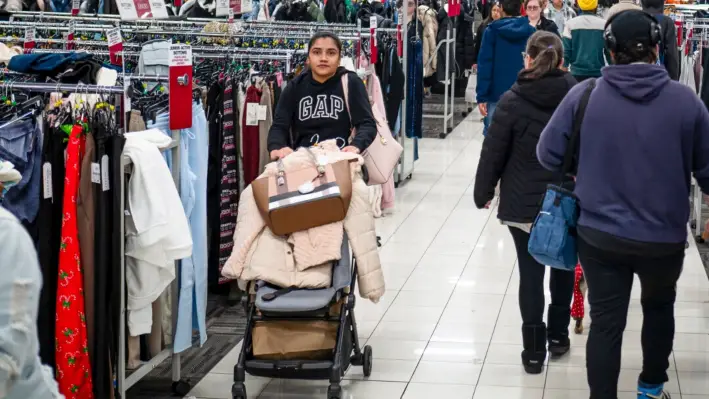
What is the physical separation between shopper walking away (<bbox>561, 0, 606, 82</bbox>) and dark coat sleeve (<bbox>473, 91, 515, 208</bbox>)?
3210 millimetres

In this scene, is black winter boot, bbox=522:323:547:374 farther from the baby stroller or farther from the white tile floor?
the baby stroller

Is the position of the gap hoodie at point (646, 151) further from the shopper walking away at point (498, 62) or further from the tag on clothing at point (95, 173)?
the shopper walking away at point (498, 62)

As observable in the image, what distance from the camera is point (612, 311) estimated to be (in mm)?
4152

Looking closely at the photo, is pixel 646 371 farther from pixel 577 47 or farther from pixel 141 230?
pixel 577 47

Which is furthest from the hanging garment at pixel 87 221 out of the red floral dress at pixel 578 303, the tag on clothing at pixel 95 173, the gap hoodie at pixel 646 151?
the red floral dress at pixel 578 303

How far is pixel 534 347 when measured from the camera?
5.37 m

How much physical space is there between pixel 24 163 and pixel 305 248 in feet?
4.04

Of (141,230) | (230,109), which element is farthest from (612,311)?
(230,109)

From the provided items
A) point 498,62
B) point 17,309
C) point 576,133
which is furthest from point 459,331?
point 17,309

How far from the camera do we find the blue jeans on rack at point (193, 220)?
495 cm

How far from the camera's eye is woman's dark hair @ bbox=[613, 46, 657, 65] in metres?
4.03

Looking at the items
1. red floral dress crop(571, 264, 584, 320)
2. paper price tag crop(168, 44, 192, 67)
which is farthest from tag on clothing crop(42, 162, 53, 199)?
red floral dress crop(571, 264, 584, 320)

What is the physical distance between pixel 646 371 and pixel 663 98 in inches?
47.8

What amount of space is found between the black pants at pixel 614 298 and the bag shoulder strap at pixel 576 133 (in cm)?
29
